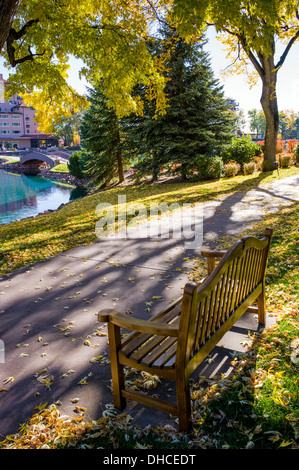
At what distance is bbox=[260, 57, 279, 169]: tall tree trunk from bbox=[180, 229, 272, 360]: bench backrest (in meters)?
14.3

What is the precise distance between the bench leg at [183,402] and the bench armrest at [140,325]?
31 centimetres

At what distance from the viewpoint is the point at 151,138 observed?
738 inches

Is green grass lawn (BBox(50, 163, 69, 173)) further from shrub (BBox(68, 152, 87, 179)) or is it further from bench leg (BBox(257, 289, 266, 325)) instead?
bench leg (BBox(257, 289, 266, 325))

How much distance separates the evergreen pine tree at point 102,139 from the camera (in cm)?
2112

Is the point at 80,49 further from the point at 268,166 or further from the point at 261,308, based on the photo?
the point at 268,166

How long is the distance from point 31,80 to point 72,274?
6440 millimetres

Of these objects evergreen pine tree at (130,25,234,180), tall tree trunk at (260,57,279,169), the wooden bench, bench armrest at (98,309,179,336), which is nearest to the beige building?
evergreen pine tree at (130,25,234,180)

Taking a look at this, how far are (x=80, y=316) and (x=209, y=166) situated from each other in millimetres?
13957

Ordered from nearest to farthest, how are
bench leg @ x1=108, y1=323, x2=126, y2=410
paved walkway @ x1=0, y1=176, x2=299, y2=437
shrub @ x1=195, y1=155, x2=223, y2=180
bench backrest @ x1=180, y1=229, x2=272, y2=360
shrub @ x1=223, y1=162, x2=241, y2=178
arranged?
1. bench backrest @ x1=180, y1=229, x2=272, y2=360
2. bench leg @ x1=108, y1=323, x2=126, y2=410
3. paved walkway @ x1=0, y1=176, x2=299, y2=437
4. shrub @ x1=223, y1=162, x2=241, y2=178
5. shrub @ x1=195, y1=155, x2=223, y2=180

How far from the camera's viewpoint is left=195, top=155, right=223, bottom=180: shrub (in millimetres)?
16844

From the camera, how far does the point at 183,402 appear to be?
2.30 m
